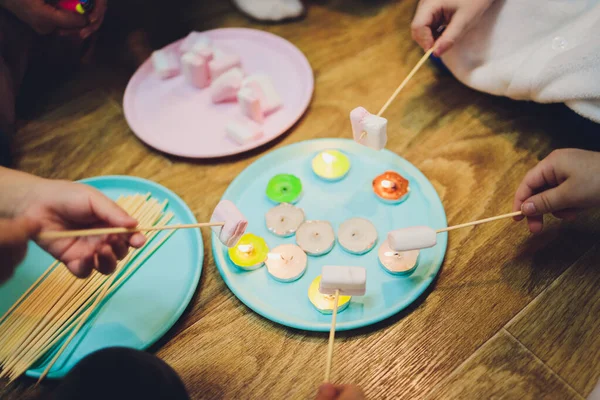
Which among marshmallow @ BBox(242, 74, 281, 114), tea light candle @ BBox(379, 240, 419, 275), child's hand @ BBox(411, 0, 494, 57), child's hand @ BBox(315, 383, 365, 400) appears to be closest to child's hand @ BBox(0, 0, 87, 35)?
marshmallow @ BBox(242, 74, 281, 114)

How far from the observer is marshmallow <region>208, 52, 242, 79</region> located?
126 cm

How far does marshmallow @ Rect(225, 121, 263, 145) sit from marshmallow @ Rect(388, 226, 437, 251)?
1.60ft

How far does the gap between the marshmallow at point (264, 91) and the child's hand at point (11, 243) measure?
2.31ft

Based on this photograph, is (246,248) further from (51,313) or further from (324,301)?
(51,313)

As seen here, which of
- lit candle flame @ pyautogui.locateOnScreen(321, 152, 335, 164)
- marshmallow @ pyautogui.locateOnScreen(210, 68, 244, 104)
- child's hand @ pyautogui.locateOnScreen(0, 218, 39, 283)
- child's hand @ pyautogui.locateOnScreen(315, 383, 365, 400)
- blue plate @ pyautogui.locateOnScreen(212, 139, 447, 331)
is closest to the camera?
child's hand @ pyautogui.locateOnScreen(0, 218, 39, 283)

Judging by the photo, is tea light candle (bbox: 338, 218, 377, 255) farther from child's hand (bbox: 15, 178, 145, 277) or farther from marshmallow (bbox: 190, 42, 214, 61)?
marshmallow (bbox: 190, 42, 214, 61)

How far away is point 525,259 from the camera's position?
92 centimetres

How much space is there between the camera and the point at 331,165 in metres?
1.07

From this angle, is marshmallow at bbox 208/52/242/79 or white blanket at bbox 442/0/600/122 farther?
marshmallow at bbox 208/52/242/79

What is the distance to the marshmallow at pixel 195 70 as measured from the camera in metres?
1.23

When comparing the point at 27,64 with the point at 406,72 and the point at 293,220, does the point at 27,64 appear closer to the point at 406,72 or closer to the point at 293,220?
the point at 293,220

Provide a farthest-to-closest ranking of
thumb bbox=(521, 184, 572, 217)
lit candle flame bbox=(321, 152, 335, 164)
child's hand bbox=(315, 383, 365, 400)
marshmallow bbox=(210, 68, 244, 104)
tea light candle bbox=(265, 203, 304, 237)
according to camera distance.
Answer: marshmallow bbox=(210, 68, 244, 104), lit candle flame bbox=(321, 152, 335, 164), tea light candle bbox=(265, 203, 304, 237), thumb bbox=(521, 184, 572, 217), child's hand bbox=(315, 383, 365, 400)

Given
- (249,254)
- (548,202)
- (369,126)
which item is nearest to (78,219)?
(249,254)

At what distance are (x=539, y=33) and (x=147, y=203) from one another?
977 millimetres
